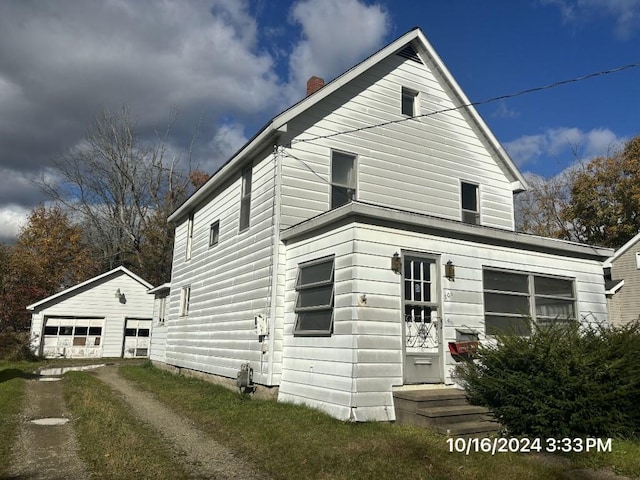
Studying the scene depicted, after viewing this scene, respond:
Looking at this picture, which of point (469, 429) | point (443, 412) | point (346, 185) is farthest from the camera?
point (346, 185)

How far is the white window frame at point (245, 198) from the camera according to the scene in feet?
41.2

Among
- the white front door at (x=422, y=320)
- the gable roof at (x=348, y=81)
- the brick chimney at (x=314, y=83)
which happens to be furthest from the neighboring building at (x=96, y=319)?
the white front door at (x=422, y=320)

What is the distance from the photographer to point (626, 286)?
25000mm

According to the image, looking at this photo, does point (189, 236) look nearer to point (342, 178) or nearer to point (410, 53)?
point (342, 178)

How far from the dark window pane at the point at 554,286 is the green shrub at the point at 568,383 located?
308 cm

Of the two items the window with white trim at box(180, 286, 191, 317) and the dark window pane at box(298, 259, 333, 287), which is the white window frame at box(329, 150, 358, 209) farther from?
the window with white trim at box(180, 286, 191, 317)

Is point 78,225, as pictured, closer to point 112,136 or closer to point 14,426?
point 112,136

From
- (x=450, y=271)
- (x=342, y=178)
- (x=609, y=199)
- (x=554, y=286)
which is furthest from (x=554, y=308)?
(x=609, y=199)

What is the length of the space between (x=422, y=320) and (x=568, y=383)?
2.87 meters

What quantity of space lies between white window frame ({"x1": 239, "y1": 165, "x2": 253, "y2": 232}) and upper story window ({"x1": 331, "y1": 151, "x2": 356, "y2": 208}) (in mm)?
2299

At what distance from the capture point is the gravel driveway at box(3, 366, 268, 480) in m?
5.51

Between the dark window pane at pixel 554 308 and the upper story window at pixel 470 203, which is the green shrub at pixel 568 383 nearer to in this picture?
the dark window pane at pixel 554 308

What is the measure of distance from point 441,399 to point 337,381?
1689 mm

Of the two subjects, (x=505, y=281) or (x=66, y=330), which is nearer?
(x=505, y=281)
